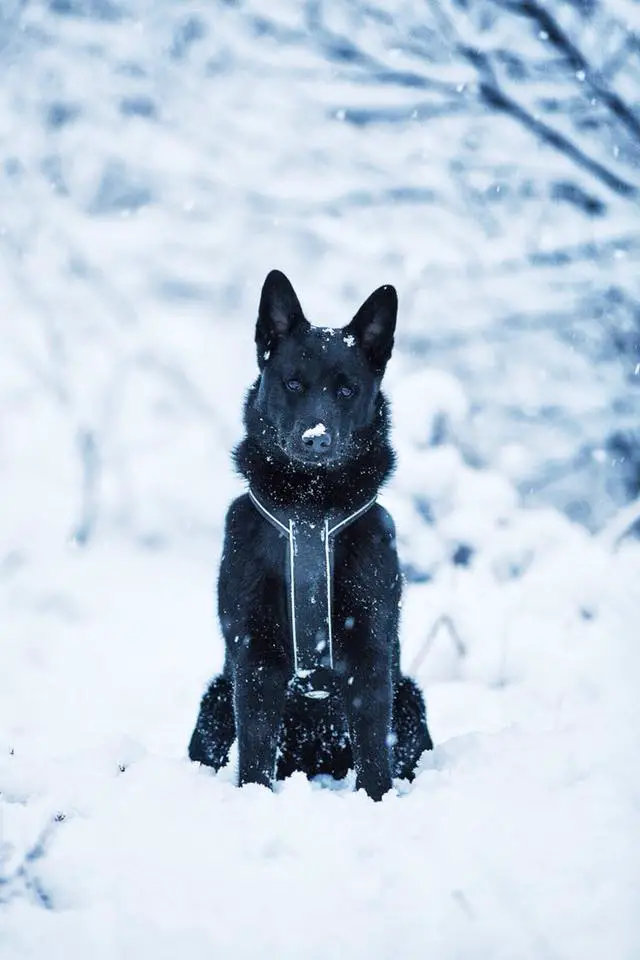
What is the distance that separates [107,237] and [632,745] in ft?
25.1

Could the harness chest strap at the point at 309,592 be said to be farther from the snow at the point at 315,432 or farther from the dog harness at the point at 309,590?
the snow at the point at 315,432

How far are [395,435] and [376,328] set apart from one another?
15.4ft

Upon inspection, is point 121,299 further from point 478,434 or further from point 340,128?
point 478,434

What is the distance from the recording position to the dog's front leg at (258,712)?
2.35 meters

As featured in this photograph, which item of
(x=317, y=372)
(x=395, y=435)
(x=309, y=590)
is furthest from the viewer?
(x=395, y=435)

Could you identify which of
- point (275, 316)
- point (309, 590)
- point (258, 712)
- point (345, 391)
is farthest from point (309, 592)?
point (275, 316)

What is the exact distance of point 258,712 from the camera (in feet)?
7.72

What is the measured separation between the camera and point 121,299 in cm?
899

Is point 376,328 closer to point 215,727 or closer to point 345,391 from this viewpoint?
point 345,391

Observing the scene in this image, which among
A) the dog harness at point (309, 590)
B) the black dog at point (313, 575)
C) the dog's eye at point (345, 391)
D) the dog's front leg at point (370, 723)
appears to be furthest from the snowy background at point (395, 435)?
the dog's eye at point (345, 391)

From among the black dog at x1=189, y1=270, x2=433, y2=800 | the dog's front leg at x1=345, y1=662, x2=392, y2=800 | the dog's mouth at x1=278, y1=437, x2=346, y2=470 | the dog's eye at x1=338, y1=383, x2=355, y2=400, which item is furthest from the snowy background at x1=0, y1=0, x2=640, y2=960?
the dog's eye at x1=338, y1=383, x2=355, y2=400

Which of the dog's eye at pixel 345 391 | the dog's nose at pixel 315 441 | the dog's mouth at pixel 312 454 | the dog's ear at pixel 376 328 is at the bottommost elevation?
the dog's mouth at pixel 312 454

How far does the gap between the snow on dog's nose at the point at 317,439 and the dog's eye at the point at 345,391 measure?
226 millimetres

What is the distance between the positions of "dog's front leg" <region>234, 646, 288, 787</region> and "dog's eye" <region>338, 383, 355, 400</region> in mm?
922
